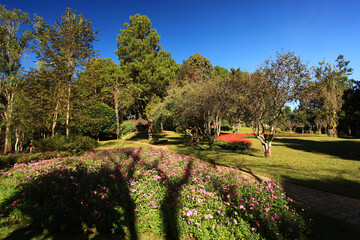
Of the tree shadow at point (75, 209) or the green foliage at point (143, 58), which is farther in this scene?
the green foliage at point (143, 58)

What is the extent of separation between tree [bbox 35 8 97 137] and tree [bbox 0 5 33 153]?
596 centimetres

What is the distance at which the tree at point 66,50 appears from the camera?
506 inches

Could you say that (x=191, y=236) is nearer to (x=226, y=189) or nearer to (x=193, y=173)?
(x=226, y=189)

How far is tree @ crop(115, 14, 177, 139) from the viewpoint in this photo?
2383 centimetres

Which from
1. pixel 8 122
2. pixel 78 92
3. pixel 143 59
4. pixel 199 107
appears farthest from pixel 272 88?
pixel 8 122

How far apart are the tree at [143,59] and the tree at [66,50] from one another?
377 inches

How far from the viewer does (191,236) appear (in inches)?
130

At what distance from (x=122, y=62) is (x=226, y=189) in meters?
24.7

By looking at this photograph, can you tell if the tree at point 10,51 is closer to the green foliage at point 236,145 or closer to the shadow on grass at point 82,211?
the shadow on grass at point 82,211

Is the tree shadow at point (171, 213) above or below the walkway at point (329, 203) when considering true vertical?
above

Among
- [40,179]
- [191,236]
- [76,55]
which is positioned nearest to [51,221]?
[40,179]

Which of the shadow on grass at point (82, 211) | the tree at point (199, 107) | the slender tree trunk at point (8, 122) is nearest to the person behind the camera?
the shadow on grass at point (82, 211)

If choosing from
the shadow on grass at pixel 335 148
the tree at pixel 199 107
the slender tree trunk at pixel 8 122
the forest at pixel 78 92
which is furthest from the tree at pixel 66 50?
the shadow on grass at pixel 335 148

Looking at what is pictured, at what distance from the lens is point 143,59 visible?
24.0 m
